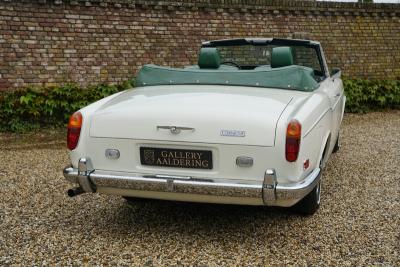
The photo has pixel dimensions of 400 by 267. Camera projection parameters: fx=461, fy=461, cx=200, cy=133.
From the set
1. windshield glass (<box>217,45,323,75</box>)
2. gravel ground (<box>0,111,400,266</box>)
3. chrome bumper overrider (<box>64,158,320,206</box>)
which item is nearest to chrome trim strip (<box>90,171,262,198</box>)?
chrome bumper overrider (<box>64,158,320,206</box>)

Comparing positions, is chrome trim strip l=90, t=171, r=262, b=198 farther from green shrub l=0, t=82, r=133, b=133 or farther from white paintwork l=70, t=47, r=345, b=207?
green shrub l=0, t=82, r=133, b=133

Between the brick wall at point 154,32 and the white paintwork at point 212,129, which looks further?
the brick wall at point 154,32

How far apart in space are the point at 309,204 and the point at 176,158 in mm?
1357

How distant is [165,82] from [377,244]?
88.0 inches

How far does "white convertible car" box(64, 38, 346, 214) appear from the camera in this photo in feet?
10.2

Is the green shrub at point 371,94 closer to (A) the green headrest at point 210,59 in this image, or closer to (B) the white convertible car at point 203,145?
(A) the green headrest at point 210,59

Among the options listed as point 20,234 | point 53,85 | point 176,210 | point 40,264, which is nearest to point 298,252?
point 176,210

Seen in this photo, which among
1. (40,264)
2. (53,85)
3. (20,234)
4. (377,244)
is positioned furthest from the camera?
(53,85)

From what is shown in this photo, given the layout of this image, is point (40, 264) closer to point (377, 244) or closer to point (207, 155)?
point (207, 155)

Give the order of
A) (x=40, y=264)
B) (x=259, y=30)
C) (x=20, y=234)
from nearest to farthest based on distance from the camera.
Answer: (x=40, y=264), (x=20, y=234), (x=259, y=30)

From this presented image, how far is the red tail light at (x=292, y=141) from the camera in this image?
3105mm

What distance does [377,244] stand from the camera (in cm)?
346

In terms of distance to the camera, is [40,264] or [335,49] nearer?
[40,264]

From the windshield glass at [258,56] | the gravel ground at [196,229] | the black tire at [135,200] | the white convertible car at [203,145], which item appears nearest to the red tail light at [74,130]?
the white convertible car at [203,145]
